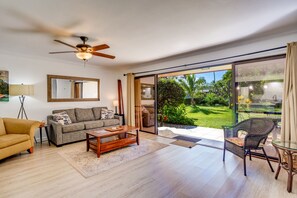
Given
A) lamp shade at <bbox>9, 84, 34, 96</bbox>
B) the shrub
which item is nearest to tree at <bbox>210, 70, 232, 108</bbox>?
the shrub

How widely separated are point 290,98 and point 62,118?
16.7ft

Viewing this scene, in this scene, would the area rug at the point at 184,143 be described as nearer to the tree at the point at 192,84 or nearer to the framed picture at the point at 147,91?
the framed picture at the point at 147,91

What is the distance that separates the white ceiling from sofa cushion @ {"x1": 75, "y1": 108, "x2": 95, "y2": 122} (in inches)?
81.4

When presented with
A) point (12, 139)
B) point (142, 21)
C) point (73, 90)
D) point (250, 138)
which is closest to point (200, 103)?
point (250, 138)

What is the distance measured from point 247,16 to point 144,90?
12.4ft

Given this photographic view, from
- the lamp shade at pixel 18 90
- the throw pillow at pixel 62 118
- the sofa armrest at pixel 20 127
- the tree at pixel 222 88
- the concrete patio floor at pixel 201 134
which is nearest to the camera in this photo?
the sofa armrest at pixel 20 127

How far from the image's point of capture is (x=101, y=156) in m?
3.14

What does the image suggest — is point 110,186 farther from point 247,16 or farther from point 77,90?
point 77,90

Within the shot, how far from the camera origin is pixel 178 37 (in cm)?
303

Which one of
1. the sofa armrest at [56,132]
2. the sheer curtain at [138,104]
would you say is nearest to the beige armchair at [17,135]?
the sofa armrest at [56,132]

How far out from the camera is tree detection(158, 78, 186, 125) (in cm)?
716

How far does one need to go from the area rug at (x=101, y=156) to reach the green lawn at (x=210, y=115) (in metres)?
3.76

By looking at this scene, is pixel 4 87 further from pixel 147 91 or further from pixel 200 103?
pixel 200 103

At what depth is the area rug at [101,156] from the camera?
262 cm
